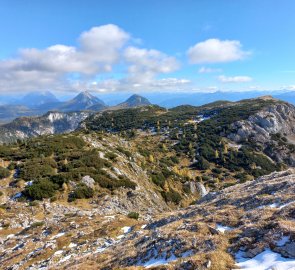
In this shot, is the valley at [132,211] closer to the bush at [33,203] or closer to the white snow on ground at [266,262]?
the white snow on ground at [266,262]

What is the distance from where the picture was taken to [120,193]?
145ft

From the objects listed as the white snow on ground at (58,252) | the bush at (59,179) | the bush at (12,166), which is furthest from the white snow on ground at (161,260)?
the bush at (12,166)

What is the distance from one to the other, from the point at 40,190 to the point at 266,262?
1360 inches

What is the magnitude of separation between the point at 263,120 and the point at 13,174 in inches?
5198

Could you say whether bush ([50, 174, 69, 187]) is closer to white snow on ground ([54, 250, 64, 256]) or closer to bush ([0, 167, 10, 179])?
bush ([0, 167, 10, 179])

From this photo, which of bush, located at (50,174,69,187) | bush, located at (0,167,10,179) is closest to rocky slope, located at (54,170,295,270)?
bush, located at (50,174,69,187)

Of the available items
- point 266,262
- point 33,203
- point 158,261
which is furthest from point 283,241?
point 33,203

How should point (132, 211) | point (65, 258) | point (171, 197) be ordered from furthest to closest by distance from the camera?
point (171, 197) < point (132, 211) < point (65, 258)

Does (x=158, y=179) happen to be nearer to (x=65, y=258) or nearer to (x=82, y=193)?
(x=82, y=193)

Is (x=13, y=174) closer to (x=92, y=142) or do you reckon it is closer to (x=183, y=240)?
(x=92, y=142)

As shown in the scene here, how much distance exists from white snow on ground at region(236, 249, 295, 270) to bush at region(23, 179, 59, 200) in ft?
107

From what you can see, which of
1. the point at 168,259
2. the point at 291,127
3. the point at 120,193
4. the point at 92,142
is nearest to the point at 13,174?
the point at 120,193

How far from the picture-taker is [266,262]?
11.2 m

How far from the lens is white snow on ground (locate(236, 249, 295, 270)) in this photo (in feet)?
34.8
